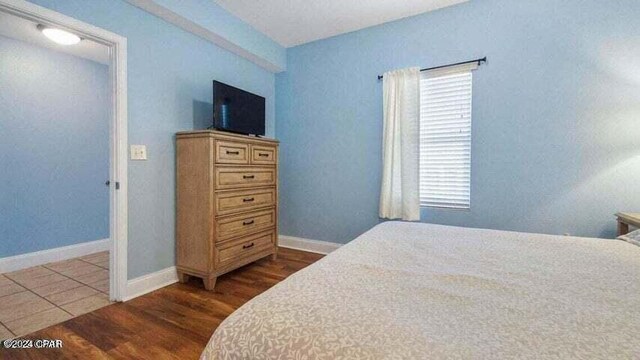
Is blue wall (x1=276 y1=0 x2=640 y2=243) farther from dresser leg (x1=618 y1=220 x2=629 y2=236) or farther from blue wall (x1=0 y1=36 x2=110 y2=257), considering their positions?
blue wall (x1=0 y1=36 x2=110 y2=257)

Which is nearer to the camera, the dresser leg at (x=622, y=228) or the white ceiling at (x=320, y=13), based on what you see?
the dresser leg at (x=622, y=228)

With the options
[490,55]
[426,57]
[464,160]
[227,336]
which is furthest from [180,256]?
[490,55]

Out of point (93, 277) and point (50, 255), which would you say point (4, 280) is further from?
point (93, 277)

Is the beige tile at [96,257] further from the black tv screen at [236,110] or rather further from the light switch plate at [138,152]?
the black tv screen at [236,110]

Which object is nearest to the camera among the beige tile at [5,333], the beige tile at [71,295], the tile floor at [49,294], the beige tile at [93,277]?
the beige tile at [5,333]

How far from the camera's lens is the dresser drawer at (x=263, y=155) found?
2.66 m

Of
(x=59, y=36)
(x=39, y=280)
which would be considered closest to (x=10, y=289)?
(x=39, y=280)

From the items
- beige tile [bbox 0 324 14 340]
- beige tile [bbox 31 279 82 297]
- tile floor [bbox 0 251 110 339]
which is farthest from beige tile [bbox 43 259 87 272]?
beige tile [bbox 0 324 14 340]

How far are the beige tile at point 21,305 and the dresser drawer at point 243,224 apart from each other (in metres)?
1.27

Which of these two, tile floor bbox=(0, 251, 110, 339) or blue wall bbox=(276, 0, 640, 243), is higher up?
blue wall bbox=(276, 0, 640, 243)

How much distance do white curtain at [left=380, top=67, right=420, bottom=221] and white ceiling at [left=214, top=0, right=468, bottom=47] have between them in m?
0.57

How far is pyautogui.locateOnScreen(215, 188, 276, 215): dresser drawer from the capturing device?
7.60ft

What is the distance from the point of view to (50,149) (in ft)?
9.70

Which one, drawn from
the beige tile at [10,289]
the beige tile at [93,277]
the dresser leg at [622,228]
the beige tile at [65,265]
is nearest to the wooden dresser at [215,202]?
the beige tile at [93,277]
